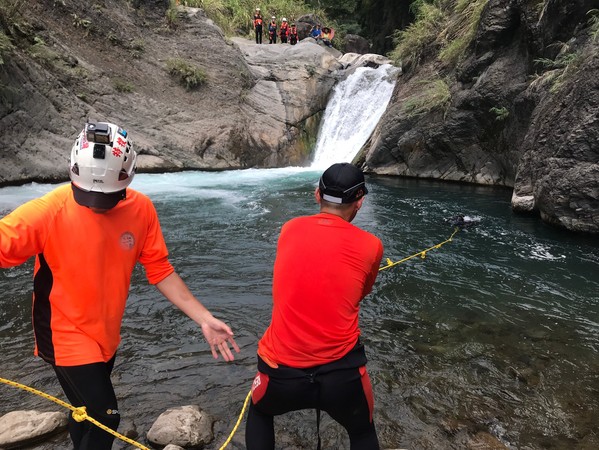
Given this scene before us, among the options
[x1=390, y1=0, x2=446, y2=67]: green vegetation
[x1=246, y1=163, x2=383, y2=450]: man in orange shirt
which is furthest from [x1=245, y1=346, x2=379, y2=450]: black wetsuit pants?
[x1=390, y1=0, x2=446, y2=67]: green vegetation

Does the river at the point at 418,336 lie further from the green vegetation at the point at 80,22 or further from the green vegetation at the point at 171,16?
the green vegetation at the point at 171,16

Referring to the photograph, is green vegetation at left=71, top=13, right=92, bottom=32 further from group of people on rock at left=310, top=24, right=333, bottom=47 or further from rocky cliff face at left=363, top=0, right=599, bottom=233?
group of people on rock at left=310, top=24, right=333, bottom=47

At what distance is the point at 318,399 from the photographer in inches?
74.5

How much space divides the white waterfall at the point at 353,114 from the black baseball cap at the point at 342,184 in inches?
648

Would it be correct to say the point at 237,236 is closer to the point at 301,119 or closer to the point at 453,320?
the point at 453,320

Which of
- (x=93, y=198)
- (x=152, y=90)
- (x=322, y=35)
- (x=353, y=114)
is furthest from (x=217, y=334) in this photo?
A: (x=322, y=35)

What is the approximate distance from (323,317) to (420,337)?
9.69ft

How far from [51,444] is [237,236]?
5.32 m

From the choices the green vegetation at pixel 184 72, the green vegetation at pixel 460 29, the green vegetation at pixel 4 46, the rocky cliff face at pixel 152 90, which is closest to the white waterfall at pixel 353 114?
the rocky cliff face at pixel 152 90

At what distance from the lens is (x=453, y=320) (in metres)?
4.87

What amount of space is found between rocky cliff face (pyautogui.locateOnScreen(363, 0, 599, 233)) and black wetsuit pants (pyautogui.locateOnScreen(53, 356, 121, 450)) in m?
7.98

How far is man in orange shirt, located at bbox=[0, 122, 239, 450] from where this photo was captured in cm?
174

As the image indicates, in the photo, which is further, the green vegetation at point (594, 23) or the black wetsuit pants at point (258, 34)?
the black wetsuit pants at point (258, 34)

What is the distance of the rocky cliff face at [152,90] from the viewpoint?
12141 mm
